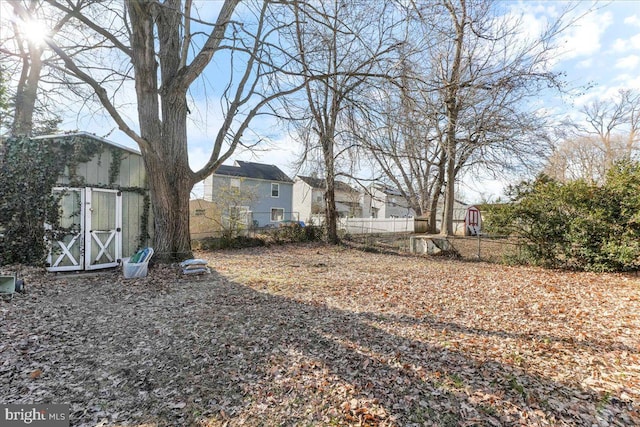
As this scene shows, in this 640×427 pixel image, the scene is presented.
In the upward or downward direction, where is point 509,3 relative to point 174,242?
upward

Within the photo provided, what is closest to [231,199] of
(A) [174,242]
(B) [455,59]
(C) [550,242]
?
(A) [174,242]

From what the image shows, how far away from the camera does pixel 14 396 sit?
245 cm

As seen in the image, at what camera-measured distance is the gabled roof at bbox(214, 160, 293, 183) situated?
23812 mm

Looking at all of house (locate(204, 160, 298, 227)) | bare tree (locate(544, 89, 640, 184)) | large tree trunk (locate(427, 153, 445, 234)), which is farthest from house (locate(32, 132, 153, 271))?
bare tree (locate(544, 89, 640, 184))

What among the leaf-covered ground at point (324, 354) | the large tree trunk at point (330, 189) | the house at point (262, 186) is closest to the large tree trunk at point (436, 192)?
the large tree trunk at point (330, 189)

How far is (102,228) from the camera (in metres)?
7.03

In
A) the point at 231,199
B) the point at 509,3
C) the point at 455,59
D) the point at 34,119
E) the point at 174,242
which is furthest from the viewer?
the point at 231,199

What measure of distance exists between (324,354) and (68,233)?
268 inches

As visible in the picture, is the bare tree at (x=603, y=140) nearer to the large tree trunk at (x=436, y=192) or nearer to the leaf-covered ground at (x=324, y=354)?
the large tree trunk at (x=436, y=192)

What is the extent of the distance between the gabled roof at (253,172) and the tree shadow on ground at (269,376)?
66.8 feet

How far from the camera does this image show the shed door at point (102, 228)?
6789 mm

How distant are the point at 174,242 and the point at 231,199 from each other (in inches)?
247

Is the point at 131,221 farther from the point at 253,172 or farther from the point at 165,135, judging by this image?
the point at 253,172

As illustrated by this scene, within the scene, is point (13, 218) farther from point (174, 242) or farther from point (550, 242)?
point (550, 242)
